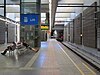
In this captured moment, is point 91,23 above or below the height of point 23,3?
below

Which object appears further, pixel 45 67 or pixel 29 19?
pixel 29 19

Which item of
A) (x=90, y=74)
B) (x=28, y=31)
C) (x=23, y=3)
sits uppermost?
(x=23, y=3)

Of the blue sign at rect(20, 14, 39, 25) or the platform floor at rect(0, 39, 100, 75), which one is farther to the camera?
the blue sign at rect(20, 14, 39, 25)

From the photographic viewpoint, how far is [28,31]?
111ft

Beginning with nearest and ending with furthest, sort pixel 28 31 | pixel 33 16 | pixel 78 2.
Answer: pixel 33 16, pixel 28 31, pixel 78 2

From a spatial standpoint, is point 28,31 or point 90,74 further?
point 28,31

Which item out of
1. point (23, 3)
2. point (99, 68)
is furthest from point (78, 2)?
point (99, 68)

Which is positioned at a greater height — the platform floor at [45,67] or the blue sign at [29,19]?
the blue sign at [29,19]

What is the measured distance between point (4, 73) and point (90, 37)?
24.6 metres

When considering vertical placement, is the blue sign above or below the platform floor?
above

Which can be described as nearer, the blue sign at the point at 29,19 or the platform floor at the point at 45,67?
the platform floor at the point at 45,67

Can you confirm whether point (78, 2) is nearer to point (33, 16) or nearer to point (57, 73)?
point (33, 16)

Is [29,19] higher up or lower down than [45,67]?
higher up

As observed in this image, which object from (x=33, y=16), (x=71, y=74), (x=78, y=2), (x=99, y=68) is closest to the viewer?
(x=71, y=74)
